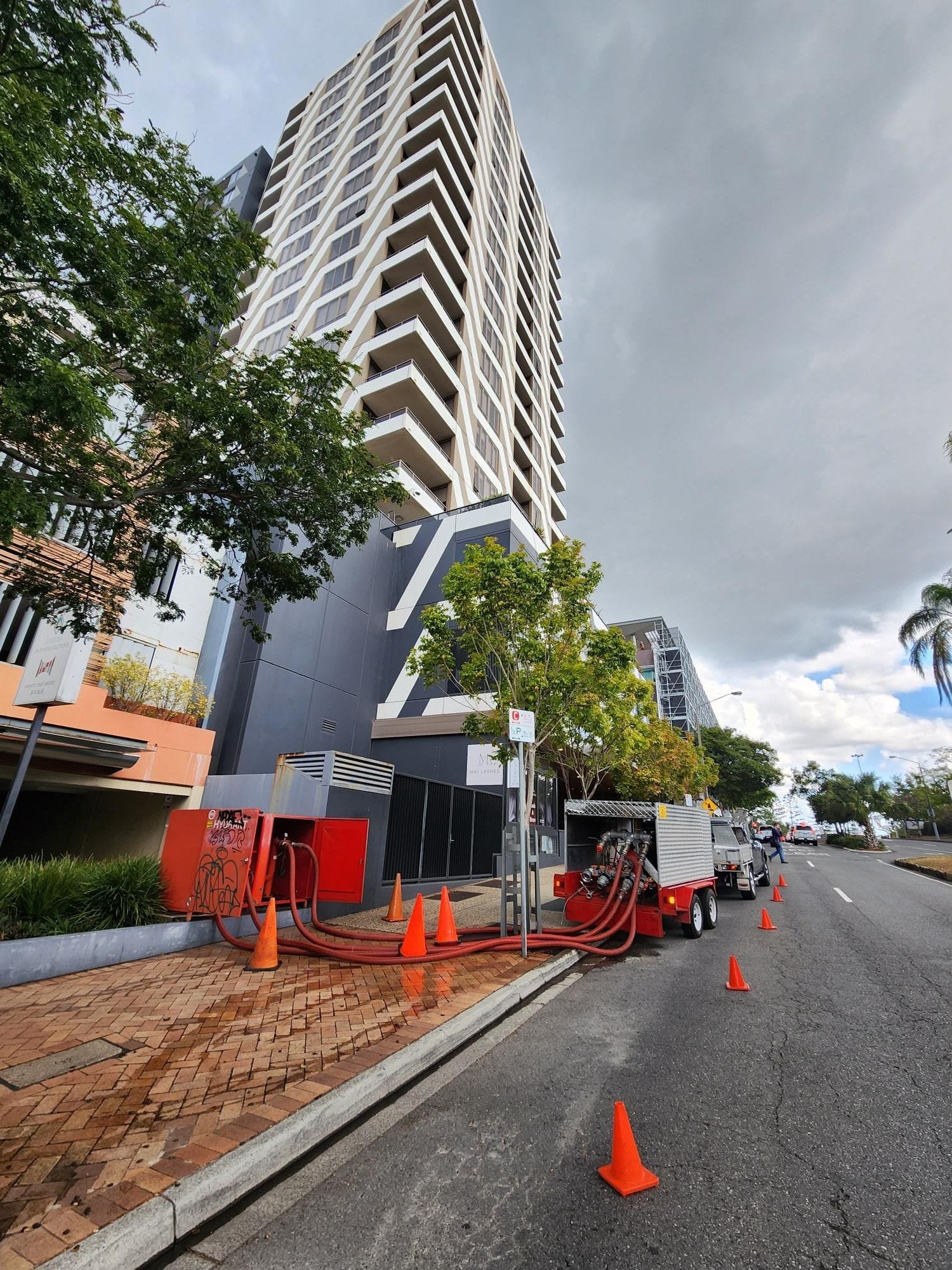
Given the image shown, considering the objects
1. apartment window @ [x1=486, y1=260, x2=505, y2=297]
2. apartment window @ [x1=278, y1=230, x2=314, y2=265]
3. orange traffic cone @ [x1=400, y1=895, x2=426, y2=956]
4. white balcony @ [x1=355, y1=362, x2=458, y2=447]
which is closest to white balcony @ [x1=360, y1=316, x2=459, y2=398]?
white balcony @ [x1=355, y1=362, x2=458, y2=447]

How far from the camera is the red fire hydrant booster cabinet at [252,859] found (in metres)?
7.29

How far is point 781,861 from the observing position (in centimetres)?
2650

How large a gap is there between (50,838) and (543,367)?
44.1 metres

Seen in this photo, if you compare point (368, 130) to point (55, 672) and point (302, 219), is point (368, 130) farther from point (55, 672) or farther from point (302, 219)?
point (55, 672)

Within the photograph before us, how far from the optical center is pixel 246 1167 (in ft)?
9.14

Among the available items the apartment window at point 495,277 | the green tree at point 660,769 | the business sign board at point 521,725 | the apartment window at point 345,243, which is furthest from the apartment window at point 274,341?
the business sign board at point 521,725

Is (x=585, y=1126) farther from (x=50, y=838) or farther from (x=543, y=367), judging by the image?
(x=543, y=367)

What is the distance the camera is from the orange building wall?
894 centimetres

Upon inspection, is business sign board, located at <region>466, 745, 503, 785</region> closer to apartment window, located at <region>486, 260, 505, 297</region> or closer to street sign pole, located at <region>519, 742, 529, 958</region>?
street sign pole, located at <region>519, 742, 529, 958</region>

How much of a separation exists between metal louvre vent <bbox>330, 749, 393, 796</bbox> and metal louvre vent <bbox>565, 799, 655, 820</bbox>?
3.62 meters

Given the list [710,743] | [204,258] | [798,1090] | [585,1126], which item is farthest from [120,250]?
[710,743]

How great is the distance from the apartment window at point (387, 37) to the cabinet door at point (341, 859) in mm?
56412

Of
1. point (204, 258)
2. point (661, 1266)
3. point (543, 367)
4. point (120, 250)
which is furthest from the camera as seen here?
point (543, 367)

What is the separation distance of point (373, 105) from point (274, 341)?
20043 mm
